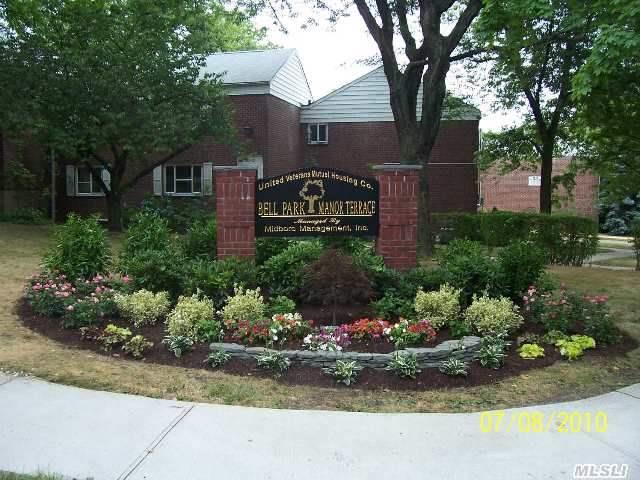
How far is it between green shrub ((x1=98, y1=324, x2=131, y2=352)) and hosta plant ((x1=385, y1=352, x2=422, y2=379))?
2803 mm

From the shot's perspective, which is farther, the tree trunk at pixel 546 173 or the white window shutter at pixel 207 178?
the white window shutter at pixel 207 178

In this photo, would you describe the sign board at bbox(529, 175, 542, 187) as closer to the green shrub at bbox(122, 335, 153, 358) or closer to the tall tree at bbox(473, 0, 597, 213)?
the tall tree at bbox(473, 0, 597, 213)

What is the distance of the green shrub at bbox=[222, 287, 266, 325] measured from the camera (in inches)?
269

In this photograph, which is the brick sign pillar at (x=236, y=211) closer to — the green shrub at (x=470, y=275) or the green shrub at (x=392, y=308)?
the green shrub at (x=392, y=308)

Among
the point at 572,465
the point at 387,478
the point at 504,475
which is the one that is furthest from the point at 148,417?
the point at 572,465

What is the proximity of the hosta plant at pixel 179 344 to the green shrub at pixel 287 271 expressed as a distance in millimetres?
1796

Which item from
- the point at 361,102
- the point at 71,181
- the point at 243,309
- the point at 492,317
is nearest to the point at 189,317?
the point at 243,309

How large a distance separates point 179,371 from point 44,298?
2912mm

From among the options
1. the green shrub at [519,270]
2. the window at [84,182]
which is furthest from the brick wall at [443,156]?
the green shrub at [519,270]

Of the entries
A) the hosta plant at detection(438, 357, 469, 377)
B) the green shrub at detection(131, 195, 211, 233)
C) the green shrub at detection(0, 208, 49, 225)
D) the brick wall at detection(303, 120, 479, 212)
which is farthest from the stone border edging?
the brick wall at detection(303, 120, 479, 212)

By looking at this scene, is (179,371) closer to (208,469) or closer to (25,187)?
(208,469)

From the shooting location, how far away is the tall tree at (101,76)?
1766cm

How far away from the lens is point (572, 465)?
13.1 ft

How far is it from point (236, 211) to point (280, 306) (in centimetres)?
189
